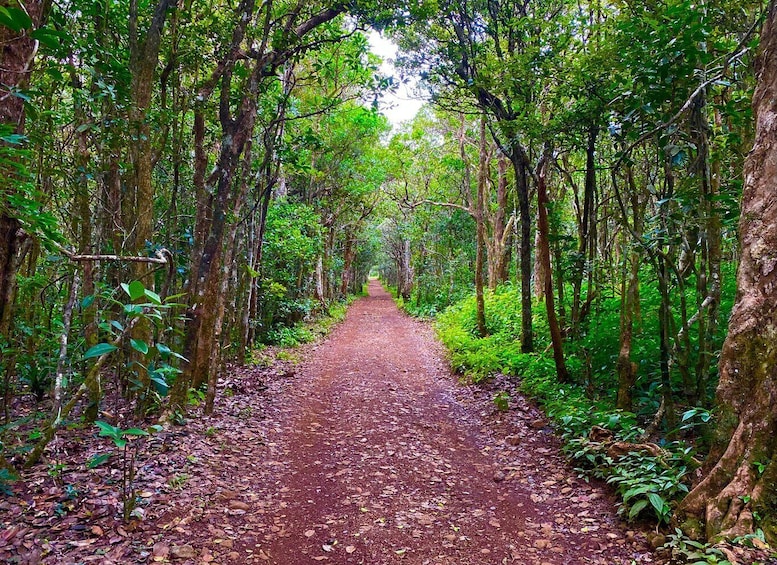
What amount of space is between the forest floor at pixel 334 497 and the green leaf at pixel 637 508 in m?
0.14

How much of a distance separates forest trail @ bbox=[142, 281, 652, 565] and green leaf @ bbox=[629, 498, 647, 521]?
17 centimetres

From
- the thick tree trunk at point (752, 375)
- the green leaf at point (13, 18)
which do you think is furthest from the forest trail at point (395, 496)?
the green leaf at point (13, 18)

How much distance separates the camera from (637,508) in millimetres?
4145

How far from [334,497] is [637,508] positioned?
3028 mm

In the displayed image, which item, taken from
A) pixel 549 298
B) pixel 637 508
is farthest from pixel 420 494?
pixel 549 298

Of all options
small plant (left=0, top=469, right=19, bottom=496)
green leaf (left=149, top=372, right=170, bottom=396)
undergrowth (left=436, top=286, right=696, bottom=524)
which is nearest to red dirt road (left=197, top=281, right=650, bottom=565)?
undergrowth (left=436, top=286, right=696, bottom=524)

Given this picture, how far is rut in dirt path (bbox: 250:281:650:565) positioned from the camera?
Answer: 4.10m

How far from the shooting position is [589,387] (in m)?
7.21

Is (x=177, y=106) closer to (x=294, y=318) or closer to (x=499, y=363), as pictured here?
(x=499, y=363)

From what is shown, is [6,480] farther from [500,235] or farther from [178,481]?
[500,235]

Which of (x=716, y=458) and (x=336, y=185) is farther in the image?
(x=336, y=185)

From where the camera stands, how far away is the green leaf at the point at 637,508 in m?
4.13

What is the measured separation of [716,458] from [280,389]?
7632 millimetres

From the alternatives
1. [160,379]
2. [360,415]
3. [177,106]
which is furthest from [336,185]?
[160,379]
